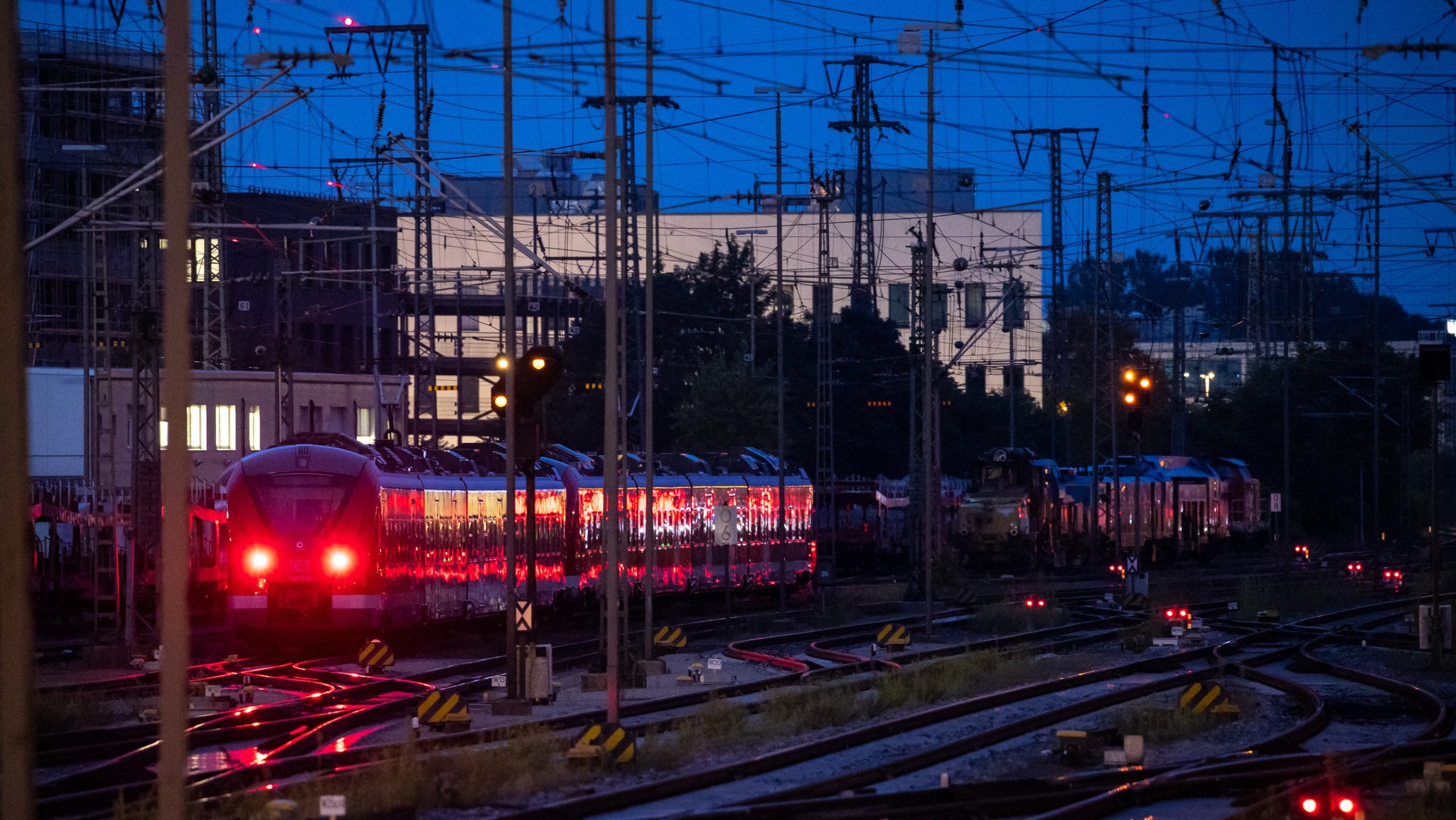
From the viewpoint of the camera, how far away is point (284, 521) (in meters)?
26.9

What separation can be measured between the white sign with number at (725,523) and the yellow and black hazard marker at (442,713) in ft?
37.5

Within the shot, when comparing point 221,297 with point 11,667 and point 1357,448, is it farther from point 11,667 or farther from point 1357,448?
point 1357,448

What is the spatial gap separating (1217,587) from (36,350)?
46.5m

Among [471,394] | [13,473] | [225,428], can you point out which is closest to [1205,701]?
[13,473]

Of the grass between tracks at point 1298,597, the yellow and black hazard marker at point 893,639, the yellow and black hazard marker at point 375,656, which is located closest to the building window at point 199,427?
the yellow and black hazard marker at point 375,656

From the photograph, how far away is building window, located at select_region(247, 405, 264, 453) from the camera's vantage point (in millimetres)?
57375

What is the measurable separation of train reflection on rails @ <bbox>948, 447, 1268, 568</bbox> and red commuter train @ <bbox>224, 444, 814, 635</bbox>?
66.7ft

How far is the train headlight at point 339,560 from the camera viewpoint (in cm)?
2677

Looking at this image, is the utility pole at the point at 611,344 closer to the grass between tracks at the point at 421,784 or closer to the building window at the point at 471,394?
the grass between tracks at the point at 421,784

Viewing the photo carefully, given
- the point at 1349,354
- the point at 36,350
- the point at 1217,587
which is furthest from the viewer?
the point at 1349,354

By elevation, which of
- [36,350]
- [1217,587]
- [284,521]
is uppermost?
[36,350]

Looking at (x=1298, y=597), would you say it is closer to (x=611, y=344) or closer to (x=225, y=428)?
(x=611, y=344)

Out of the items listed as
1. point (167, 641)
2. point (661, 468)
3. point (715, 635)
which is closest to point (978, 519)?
point (661, 468)

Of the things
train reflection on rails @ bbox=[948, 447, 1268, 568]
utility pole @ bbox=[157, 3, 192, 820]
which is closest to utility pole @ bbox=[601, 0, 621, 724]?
utility pole @ bbox=[157, 3, 192, 820]
